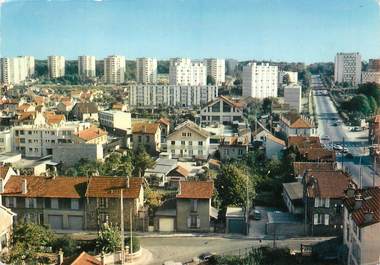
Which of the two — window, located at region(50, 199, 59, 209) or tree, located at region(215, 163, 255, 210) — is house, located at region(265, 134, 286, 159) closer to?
Result: tree, located at region(215, 163, 255, 210)

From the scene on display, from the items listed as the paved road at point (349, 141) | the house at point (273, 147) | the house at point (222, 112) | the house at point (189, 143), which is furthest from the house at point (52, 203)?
the house at point (222, 112)

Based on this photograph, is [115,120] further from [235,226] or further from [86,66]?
[86,66]

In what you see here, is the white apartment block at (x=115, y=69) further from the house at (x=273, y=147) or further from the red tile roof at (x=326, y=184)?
the red tile roof at (x=326, y=184)

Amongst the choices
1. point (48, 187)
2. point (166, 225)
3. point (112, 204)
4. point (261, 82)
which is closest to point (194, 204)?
point (166, 225)

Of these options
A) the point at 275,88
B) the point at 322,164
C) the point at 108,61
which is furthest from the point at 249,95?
the point at 322,164

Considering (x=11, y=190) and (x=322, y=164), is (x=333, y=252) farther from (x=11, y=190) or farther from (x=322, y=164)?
(x=11, y=190)
